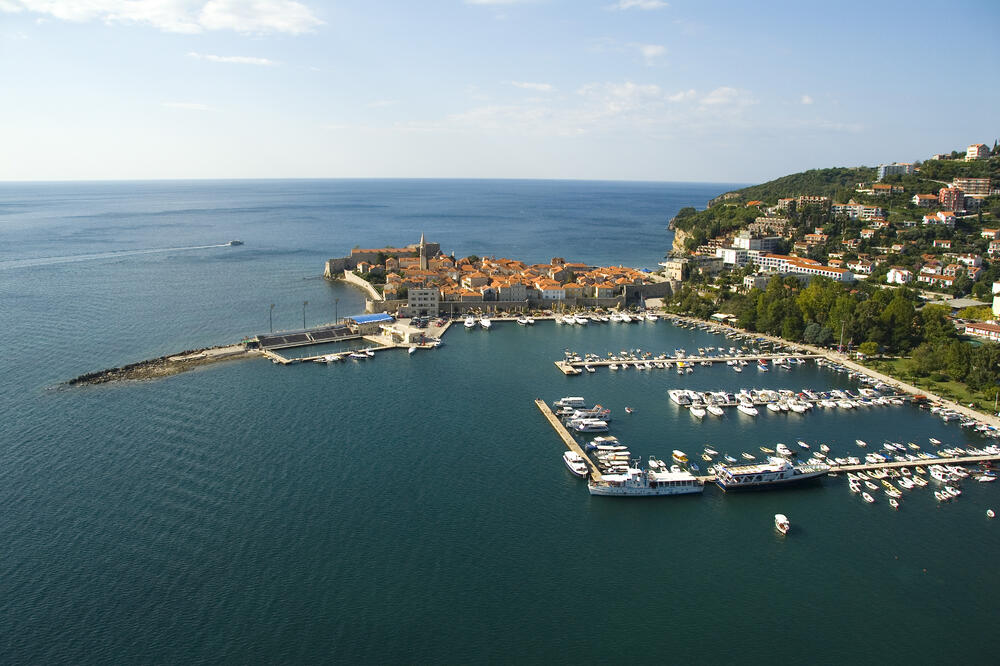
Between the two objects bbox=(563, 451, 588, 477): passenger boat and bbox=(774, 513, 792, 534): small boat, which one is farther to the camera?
bbox=(563, 451, 588, 477): passenger boat

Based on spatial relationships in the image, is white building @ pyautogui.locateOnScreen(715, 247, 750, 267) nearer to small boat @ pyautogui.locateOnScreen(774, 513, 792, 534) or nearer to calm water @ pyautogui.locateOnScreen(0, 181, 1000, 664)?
calm water @ pyautogui.locateOnScreen(0, 181, 1000, 664)

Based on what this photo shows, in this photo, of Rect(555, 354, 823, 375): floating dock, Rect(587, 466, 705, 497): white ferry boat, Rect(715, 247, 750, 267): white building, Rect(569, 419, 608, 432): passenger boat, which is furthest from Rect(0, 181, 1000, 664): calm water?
Rect(715, 247, 750, 267): white building

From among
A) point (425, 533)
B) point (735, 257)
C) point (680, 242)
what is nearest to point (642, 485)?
point (425, 533)

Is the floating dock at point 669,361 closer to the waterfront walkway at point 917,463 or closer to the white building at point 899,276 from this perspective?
the waterfront walkway at point 917,463

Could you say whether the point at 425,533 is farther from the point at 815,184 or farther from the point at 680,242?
the point at 815,184

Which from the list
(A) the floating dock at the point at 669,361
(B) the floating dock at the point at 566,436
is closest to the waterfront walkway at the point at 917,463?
(B) the floating dock at the point at 566,436

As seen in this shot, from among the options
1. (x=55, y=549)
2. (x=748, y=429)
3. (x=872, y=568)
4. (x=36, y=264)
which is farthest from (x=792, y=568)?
(x=36, y=264)
